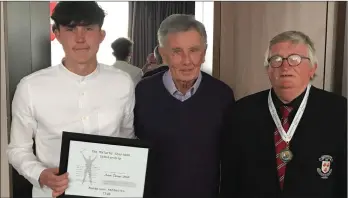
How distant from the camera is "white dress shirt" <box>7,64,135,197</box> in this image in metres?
1.01

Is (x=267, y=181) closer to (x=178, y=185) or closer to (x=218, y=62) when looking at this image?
(x=178, y=185)

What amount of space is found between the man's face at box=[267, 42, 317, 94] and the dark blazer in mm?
64

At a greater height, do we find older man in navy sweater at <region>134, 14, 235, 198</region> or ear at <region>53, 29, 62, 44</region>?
ear at <region>53, 29, 62, 44</region>

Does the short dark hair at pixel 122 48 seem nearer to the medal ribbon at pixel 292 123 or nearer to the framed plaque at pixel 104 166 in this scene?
the framed plaque at pixel 104 166

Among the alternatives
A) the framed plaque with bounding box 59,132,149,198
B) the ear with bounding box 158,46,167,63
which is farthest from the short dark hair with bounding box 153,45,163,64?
the framed plaque with bounding box 59,132,149,198

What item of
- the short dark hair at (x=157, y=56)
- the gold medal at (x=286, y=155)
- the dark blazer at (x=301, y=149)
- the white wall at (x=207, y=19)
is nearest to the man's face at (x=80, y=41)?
the short dark hair at (x=157, y=56)

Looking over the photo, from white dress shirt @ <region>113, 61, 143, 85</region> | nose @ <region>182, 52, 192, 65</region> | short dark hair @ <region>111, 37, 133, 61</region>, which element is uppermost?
short dark hair @ <region>111, 37, 133, 61</region>

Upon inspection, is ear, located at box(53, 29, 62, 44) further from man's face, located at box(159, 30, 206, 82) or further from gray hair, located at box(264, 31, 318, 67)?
gray hair, located at box(264, 31, 318, 67)

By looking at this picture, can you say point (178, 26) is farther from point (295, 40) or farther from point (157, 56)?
point (295, 40)

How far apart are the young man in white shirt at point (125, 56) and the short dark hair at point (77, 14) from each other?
79 millimetres

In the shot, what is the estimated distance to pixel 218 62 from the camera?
1.14 metres

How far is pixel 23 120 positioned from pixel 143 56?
0.38 meters

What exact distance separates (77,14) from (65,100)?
24 centimetres

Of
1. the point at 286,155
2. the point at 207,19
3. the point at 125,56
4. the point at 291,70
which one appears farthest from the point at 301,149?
the point at 125,56
